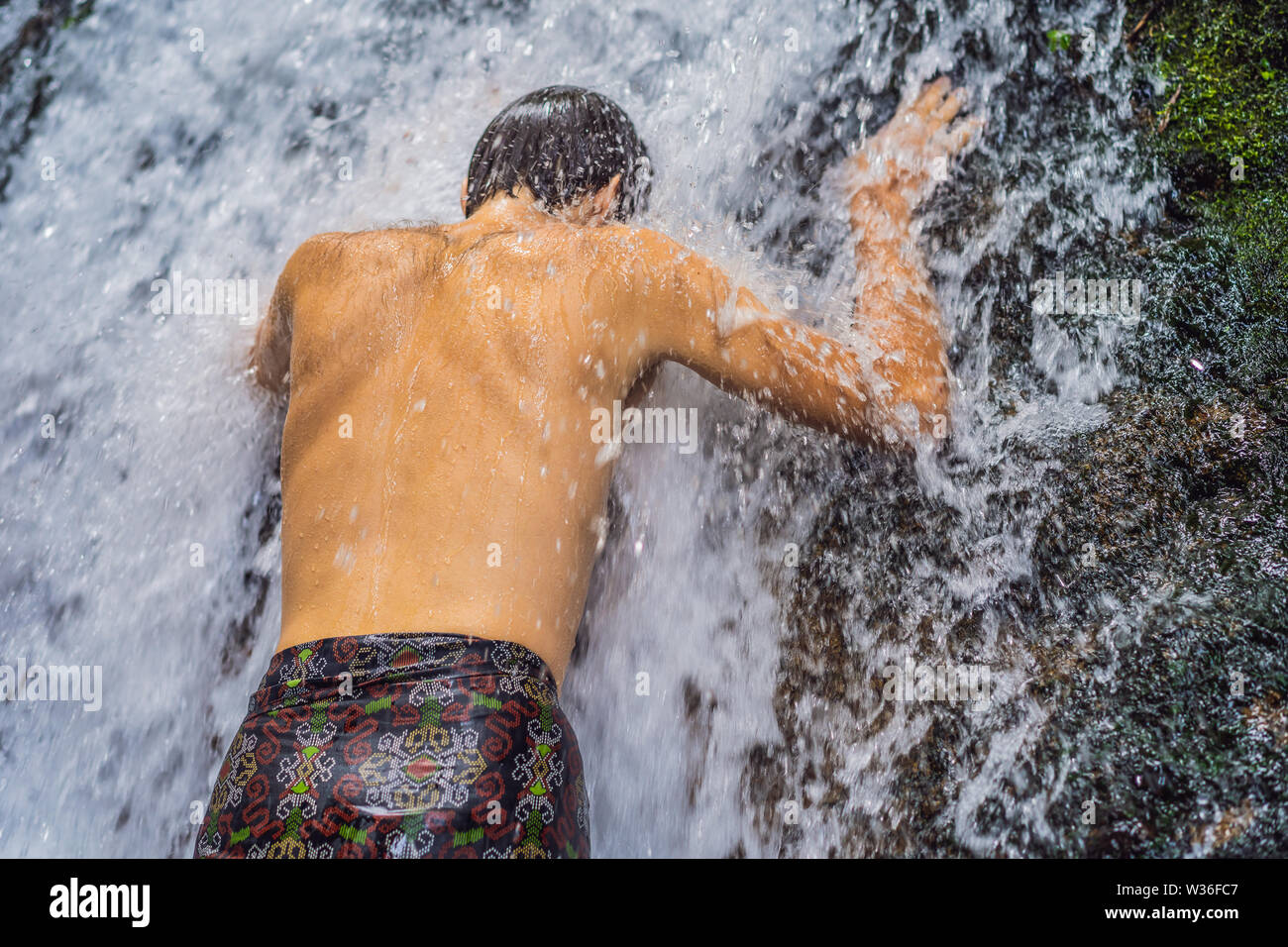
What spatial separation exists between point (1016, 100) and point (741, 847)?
75.1 inches

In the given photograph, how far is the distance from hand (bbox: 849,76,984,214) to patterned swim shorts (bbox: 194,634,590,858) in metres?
1.39

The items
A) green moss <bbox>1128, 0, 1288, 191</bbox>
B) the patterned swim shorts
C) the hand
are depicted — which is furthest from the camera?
the hand

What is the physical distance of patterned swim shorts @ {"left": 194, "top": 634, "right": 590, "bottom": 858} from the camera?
55.2 inches

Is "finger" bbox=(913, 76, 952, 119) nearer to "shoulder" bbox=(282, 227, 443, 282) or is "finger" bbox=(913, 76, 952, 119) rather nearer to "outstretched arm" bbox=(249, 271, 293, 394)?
"shoulder" bbox=(282, 227, 443, 282)

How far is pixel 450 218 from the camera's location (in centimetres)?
278

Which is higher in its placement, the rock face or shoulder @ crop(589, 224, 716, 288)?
shoulder @ crop(589, 224, 716, 288)

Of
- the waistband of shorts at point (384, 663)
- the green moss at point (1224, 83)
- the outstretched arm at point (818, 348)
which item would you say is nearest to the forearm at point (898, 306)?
the outstretched arm at point (818, 348)

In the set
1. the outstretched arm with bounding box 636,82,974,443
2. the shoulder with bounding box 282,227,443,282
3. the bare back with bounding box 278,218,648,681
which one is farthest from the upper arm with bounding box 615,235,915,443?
the shoulder with bounding box 282,227,443,282

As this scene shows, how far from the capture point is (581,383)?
5.29 ft

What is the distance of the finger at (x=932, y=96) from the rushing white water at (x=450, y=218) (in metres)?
0.06

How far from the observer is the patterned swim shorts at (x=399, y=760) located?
140 cm

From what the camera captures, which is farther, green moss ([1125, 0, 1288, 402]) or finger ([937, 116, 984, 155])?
finger ([937, 116, 984, 155])
